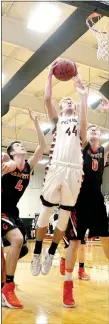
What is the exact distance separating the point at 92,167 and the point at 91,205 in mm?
400

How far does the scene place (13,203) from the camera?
12.7ft

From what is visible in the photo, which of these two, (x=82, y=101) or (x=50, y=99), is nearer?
(x=82, y=101)

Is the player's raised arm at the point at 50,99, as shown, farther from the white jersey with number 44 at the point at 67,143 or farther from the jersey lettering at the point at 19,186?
the jersey lettering at the point at 19,186

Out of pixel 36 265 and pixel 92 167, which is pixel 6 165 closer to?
pixel 36 265

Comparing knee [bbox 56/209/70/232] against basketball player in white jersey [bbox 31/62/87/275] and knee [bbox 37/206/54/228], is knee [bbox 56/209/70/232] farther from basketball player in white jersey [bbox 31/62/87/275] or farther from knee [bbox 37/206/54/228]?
knee [bbox 37/206/54/228]

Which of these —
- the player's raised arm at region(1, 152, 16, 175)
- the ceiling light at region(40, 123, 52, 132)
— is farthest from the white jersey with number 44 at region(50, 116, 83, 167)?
the ceiling light at region(40, 123, 52, 132)

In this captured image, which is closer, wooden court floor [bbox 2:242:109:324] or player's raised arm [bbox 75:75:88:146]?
wooden court floor [bbox 2:242:109:324]

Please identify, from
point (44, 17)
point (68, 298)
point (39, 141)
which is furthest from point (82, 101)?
point (44, 17)

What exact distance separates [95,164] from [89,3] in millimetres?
1582

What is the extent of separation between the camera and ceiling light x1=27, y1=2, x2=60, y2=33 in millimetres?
6914

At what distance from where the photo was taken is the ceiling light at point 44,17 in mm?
6914

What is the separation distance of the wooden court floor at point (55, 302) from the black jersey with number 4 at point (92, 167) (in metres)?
1.18

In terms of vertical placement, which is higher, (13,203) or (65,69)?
(65,69)

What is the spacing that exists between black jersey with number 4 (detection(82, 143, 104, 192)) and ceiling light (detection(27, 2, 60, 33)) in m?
3.86
